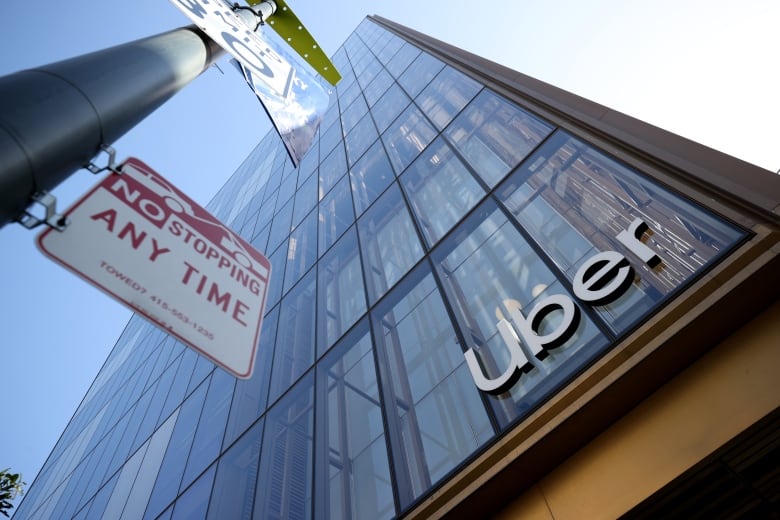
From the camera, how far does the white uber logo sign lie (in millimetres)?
4746

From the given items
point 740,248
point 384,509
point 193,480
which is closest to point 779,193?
point 740,248

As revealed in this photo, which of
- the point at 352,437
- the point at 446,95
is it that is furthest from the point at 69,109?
the point at 446,95

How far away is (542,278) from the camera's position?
564 centimetres

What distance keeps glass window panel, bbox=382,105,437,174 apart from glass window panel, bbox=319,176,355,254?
155cm

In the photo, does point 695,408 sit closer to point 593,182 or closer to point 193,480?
point 593,182

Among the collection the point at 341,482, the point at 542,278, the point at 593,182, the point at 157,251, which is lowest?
Result: the point at 341,482

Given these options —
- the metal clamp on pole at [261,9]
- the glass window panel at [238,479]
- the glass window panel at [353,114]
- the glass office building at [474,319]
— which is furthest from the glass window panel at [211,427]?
the glass window panel at [353,114]

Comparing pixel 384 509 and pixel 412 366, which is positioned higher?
pixel 412 366

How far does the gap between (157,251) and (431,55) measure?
1313 centimetres

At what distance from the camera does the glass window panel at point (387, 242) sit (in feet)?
27.7

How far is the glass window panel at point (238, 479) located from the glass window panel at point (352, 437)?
5.58ft

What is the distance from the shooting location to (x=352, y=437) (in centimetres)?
692

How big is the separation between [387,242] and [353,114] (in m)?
10.3

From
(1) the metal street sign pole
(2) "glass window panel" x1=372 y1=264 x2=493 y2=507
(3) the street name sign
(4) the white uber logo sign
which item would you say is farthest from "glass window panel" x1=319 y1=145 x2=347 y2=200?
(1) the metal street sign pole
